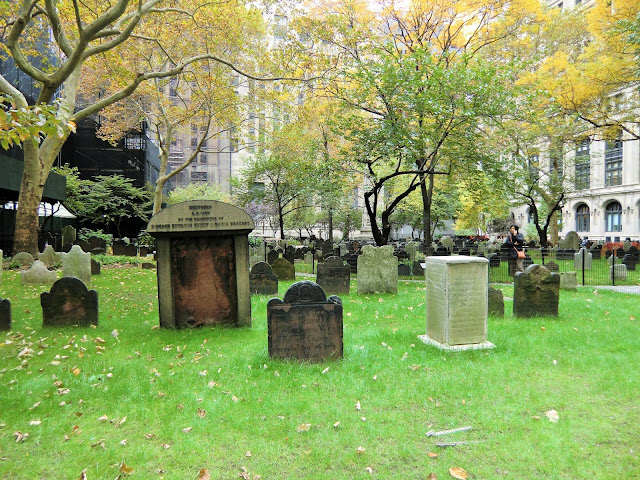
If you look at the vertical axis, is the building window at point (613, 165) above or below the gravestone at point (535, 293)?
above

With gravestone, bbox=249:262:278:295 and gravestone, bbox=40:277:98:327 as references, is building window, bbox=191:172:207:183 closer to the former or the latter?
gravestone, bbox=249:262:278:295

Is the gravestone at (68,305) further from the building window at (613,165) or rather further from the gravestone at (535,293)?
the building window at (613,165)

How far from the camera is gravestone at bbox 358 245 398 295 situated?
1143 cm

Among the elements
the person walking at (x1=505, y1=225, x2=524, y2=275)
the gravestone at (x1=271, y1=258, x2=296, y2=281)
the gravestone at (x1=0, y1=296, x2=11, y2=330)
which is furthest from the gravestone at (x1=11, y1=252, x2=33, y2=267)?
the person walking at (x1=505, y1=225, x2=524, y2=275)

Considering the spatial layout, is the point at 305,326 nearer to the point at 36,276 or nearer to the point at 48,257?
the point at 36,276

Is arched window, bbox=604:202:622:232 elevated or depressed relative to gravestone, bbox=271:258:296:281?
elevated

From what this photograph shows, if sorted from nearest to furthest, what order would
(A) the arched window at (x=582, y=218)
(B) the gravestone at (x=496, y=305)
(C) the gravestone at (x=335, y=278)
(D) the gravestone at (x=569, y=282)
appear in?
(B) the gravestone at (x=496, y=305)
(C) the gravestone at (x=335, y=278)
(D) the gravestone at (x=569, y=282)
(A) the arched window at (x=582, y=218)

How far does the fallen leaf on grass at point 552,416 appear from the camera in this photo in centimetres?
384

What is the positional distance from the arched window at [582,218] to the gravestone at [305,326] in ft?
167

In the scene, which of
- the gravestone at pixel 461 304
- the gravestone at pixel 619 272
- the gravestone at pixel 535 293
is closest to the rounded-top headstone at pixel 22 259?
the gravestone at pixel 461 304

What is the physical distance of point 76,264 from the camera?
1116 centimetres

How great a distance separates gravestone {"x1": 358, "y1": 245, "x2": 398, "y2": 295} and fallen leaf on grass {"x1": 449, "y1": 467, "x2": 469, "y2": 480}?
8.33m

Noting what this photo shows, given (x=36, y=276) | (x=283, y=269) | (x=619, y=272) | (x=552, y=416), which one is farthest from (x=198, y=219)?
(x=619, y=272)

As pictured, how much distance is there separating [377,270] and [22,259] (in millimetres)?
11788
